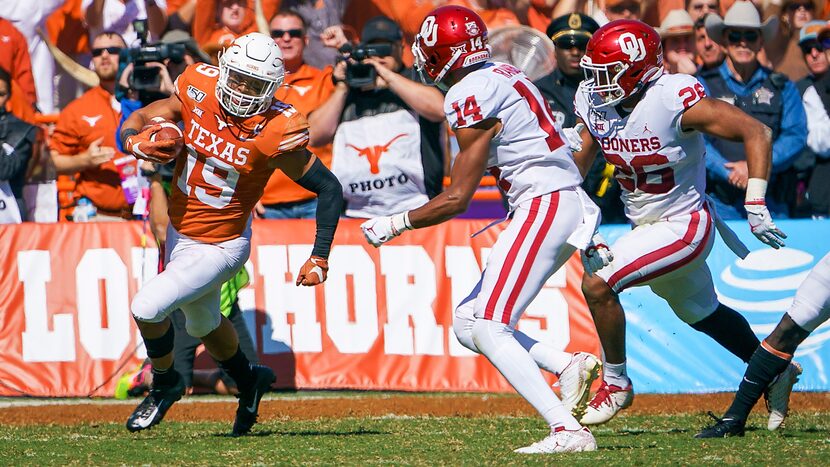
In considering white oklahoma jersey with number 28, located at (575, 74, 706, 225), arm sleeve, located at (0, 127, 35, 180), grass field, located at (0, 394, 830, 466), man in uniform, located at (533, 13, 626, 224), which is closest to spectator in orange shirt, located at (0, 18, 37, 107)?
arm sleeve, located at (0, 127, 35, 180)

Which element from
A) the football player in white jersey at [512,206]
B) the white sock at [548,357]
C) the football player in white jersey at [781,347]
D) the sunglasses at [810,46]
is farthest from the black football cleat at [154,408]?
the sunglasses at [810,46]

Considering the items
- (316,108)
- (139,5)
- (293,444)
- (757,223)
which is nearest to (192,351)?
(316,108)

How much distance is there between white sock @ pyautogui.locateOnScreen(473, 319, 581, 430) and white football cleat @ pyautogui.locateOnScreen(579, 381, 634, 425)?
85cm

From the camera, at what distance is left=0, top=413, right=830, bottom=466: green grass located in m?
5.45

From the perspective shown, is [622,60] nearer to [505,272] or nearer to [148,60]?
[505,272]

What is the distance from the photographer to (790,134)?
30.0ft

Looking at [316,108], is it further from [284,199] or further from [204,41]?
[204,41]

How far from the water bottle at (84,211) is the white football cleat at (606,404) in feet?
16.7

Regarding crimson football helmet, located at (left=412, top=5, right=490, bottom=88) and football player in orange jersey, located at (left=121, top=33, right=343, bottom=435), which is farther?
football player in orange jersey, located at (left=121, top=33, right=343, bottom=435)

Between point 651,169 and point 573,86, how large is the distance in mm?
2657

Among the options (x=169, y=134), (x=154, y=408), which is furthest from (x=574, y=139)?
(x=154, y=408)

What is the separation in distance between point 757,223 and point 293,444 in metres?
2.43

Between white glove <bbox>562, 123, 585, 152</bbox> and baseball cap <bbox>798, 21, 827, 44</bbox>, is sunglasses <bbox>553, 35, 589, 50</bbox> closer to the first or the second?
baseball cap <bbox>798, 21, 827, 44</bbox>

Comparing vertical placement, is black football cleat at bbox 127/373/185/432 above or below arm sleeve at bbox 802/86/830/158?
below
